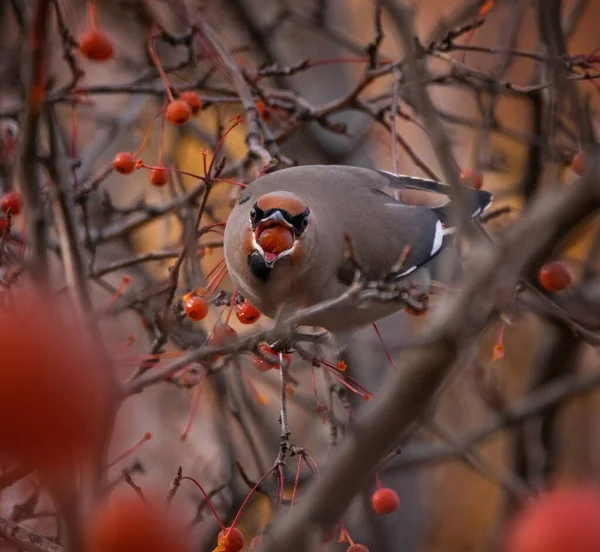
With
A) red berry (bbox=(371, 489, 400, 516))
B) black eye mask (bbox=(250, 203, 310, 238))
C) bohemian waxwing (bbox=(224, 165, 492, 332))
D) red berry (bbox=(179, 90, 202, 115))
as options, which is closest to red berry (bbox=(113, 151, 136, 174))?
red berry (bbox=(179, 90, 202, 115))

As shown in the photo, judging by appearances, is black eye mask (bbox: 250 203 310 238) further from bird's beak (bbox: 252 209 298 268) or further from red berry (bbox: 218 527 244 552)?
red berry (bbox: 218 527 244 552)

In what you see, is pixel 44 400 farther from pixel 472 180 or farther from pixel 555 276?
pixel 472 180

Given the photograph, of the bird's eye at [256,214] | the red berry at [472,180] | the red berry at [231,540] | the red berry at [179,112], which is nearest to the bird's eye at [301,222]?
the bird's eye at [256,214]

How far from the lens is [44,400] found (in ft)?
3.21

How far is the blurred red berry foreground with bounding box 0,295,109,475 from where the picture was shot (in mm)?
971

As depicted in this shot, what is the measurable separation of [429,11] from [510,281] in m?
6.20

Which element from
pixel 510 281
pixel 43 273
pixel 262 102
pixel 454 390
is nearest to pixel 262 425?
pixel 262 102

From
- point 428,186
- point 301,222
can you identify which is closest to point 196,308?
point 301,222

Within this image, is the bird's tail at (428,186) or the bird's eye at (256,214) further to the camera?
the bird's tail at (428,186)

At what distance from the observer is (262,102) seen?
3014 mm

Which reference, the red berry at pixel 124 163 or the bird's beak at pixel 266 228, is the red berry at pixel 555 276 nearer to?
the bird's beak at pixel 266 228

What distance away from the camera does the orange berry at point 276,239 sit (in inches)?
95.5

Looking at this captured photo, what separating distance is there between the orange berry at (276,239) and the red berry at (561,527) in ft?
4.23

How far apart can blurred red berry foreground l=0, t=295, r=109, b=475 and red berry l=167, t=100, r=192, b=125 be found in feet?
5.47
